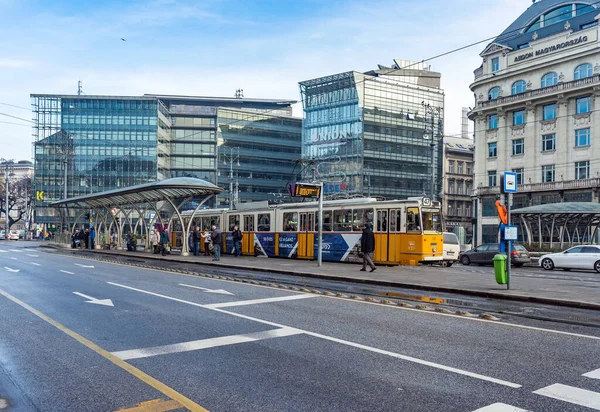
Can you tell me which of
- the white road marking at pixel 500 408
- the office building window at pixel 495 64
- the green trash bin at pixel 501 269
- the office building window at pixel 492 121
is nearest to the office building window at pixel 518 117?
the office building window at pixel 492 121

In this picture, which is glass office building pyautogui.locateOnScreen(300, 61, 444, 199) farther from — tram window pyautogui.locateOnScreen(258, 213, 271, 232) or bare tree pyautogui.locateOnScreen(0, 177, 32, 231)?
tram window pyautogui.locateOnScreen(258, 213, 271, 232)

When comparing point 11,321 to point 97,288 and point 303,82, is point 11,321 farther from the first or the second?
point 303,82

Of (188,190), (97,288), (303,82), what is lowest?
(97,288)

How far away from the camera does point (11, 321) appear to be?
9.41m

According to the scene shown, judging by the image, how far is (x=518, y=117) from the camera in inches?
2265

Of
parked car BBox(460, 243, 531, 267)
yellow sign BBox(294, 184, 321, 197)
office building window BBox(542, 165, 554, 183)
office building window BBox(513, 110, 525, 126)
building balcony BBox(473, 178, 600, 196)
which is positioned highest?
office building window BBox(513, 110, 525, 126)

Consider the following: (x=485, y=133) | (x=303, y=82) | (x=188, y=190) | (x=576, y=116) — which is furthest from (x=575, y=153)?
(x=303, y=82)

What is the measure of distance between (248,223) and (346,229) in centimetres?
855

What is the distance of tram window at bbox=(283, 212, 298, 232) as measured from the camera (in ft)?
97.3

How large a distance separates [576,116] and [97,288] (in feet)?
161

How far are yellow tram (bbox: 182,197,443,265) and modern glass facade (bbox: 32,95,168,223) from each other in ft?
234

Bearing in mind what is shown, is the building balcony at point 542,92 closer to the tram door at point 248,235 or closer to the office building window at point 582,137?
the office building window at point 582,137

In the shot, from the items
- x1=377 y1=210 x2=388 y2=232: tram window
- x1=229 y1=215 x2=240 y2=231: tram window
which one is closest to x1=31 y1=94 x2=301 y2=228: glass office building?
x1=229 y1=215 x2=240 y2=231: tram window

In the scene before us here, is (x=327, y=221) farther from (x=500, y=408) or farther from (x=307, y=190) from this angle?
(x=500, y=408)
